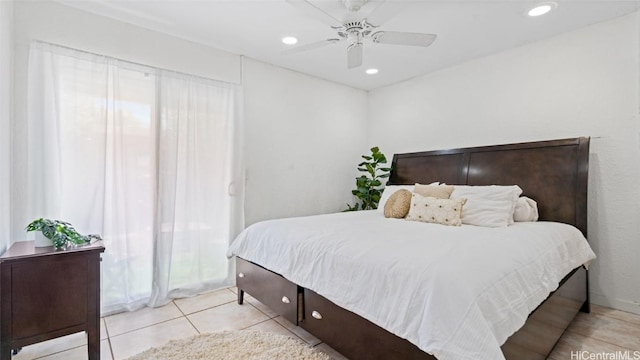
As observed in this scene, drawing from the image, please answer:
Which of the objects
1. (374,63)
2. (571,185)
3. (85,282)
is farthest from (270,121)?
(571,185)

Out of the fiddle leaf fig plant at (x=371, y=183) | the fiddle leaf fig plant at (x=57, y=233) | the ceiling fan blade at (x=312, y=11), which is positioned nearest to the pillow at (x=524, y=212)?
the fiddle leaf fig plant at (x=371, y=183)

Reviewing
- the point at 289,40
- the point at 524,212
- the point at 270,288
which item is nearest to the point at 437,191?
the point at 524,212

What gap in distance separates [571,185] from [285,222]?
264cm

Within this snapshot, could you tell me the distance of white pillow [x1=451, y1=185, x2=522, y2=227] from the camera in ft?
8.05

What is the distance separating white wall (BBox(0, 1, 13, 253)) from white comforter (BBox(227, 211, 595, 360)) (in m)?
1.79

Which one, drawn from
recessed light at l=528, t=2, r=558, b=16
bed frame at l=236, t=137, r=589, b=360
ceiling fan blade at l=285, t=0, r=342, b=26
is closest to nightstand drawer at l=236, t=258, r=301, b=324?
bed frame at l=236, t=137, r=589, b=360

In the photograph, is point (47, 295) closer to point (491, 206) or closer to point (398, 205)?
point (398, 205)

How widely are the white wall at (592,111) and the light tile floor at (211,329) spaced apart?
1.74 feet

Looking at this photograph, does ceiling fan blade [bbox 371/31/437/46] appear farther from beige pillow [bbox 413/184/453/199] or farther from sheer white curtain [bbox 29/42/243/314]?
sheer white curtain [bbox 29/42/243/314]

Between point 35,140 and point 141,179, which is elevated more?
point 35,140

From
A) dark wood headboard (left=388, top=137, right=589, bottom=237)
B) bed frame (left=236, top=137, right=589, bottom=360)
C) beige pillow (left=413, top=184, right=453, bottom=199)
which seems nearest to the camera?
bed frame (left=236, top=137, right=589, bottom=360)

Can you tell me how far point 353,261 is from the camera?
1.66 m

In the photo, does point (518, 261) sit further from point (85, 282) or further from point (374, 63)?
point (374, 63)

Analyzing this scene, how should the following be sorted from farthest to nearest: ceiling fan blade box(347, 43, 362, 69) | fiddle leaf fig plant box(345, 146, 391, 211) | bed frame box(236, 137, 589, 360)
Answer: fiddle leaf fig plant box(345, 146, 391, 211), ceiling fan blade box(347, 43, 362, 69), bed frame box(236, 137, 589, 360)
